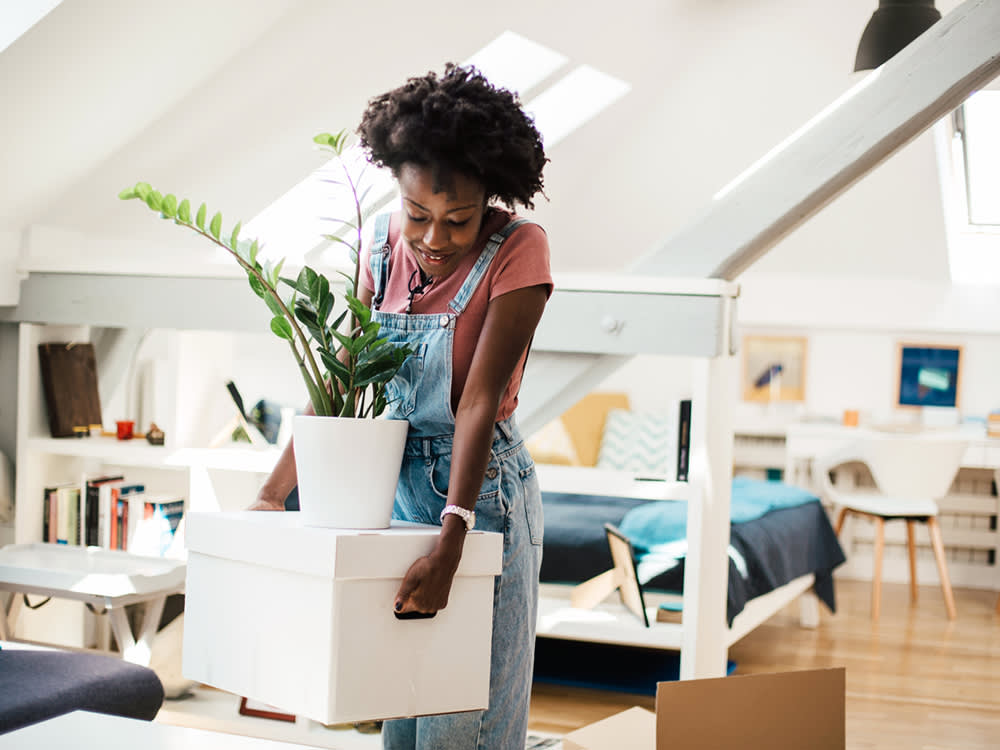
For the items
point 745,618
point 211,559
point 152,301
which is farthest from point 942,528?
point 211,559

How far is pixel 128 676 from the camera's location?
198 cm

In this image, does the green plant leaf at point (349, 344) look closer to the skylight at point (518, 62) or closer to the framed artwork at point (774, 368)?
the skylight at point (518, 62)

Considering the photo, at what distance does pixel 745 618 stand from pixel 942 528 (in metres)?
2.80

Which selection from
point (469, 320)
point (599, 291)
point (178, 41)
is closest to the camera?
point (469, 320)

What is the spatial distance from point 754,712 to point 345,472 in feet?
2.01

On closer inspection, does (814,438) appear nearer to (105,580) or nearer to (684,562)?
(684,562)

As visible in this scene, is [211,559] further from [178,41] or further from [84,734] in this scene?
[178,41]

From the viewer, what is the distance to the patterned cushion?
5.26m

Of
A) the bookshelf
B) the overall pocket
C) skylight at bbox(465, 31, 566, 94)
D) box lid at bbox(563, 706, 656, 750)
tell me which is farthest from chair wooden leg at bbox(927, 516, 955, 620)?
the overall pocket

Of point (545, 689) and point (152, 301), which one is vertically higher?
point (152, 301)

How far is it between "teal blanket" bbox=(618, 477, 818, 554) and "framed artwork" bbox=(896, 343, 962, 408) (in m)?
1.86

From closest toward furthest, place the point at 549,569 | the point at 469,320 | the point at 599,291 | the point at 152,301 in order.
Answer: the point at 469,320, the point at 599,291, the point at 152,301, the point at 549,569

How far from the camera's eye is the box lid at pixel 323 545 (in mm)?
1132

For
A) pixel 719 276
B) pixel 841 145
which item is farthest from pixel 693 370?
pixel 841 145
